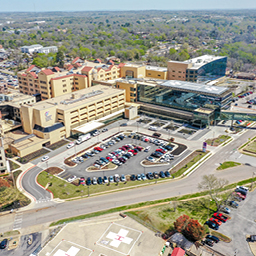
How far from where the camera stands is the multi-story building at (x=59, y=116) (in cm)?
7911

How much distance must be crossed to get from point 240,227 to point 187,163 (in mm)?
23401

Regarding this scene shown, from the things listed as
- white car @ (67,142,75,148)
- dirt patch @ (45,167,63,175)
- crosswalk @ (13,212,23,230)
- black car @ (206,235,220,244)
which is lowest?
crosswalk @ (13,212,23,230)

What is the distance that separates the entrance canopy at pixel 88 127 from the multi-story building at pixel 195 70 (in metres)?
44.6

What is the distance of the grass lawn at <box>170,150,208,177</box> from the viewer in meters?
65.7

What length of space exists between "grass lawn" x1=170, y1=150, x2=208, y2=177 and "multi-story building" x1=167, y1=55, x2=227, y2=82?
47505 millimetres

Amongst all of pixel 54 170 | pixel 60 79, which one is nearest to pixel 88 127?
pixel 54 170

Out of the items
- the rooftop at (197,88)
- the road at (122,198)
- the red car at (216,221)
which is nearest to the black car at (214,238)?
the red car at (216,221)

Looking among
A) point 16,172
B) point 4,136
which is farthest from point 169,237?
point 4,136

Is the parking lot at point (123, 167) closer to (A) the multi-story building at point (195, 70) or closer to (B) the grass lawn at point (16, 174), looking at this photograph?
(B) the grass lawn at point (16, 174)

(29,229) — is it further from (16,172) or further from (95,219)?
(16,172)

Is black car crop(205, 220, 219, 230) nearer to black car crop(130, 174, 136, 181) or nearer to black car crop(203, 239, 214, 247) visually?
black car crop(203, 239, 214, 247)

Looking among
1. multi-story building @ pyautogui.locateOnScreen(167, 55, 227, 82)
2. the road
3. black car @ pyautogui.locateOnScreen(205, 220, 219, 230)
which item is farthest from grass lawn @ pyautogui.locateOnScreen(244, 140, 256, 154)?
multi-story building @ pyautogui.locateOnScreen(167, 55, 227, 82)

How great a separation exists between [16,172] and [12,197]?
13470 millimetres

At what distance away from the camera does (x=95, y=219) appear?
50.8 metres
